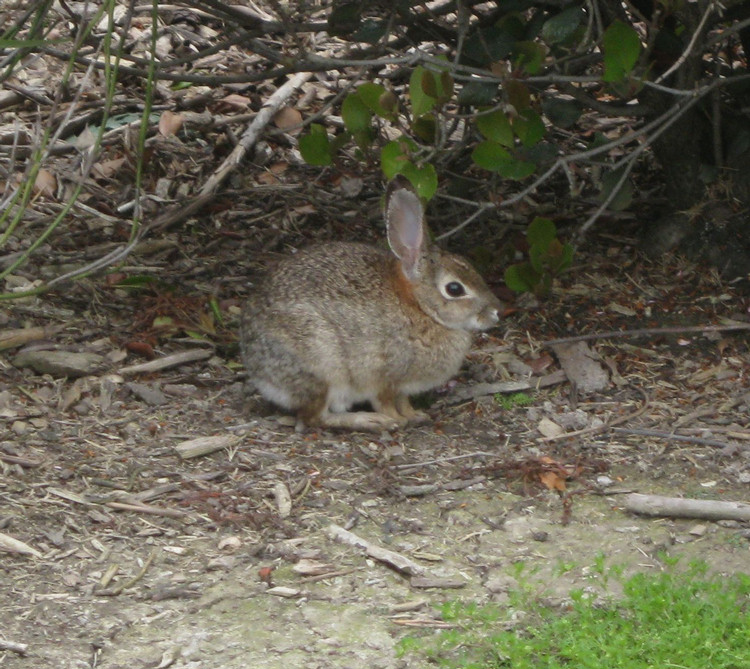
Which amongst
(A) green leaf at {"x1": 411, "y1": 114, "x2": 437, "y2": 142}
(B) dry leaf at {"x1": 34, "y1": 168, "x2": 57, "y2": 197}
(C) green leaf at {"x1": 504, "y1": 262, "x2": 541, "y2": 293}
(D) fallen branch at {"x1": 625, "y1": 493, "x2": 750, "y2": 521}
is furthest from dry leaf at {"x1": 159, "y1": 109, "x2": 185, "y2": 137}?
(D) fallen branch at {"x1": 625, "y1": 493, "x2": 750, "y2": 521}

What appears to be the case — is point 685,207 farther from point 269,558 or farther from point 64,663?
point 64,663

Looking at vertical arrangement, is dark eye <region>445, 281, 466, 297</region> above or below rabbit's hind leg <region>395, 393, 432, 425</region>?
above

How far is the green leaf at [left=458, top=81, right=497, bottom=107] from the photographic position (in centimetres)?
645

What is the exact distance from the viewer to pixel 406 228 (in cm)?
657

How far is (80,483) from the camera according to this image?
5629 millimetres

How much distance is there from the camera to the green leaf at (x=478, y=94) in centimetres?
645

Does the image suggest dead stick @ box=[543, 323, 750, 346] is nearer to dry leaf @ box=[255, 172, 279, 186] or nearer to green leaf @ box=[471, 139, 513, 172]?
green leaf @ box=[471, 139, 513, 172]

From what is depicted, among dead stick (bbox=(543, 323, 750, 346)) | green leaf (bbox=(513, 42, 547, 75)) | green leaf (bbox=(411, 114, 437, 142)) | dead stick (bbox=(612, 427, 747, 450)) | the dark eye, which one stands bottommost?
dead stick (bbox=(612, 427, 747, 450))

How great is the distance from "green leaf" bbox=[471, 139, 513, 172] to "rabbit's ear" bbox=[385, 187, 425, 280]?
383 mm

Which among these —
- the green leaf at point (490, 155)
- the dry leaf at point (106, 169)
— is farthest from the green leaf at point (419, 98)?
the dry leaf at point (106, 169)

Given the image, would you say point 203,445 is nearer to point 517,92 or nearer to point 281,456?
point 281,456

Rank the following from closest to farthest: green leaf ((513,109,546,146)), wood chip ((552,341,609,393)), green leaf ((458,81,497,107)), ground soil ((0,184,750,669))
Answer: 1. ground soil ((0,184,750,669))
2. green leaf ((513,109,546,146))
3. green leaf ((458,81,497,107))
4. wood chip ((552,341,609,393))

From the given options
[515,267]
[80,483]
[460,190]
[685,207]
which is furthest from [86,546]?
[685,207]

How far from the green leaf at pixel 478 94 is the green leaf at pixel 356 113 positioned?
51 cm
